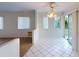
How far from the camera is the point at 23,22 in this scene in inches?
423

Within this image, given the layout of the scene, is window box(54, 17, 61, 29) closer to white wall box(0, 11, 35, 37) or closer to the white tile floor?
white wall box(0, 11, 35, 37)

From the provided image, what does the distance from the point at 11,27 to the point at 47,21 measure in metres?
2.96

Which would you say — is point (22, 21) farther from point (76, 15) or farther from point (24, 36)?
point (76, 15)

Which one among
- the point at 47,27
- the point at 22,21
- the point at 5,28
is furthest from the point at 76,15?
the point at 5,28

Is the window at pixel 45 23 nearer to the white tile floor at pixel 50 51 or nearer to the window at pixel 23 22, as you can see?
the window at pixel 23 22

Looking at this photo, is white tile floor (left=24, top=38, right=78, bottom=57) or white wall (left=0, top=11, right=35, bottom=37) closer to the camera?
white tile floor (left=24, top=38, right=78, bottom=57)

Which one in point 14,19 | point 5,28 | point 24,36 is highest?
point 14,19

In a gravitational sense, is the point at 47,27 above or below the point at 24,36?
above

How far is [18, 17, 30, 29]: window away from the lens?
1067 cm

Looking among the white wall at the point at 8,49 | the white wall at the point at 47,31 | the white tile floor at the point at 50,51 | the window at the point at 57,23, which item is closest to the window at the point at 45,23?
Answer: the white wall at the point at 47,31

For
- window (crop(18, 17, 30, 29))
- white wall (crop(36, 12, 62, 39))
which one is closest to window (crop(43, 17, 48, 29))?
white wall (crop(36, 12, 62, 39))

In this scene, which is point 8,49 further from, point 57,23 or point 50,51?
point 57,23

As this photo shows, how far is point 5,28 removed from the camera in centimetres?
1059

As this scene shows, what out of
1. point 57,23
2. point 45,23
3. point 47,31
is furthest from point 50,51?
point 57,23
